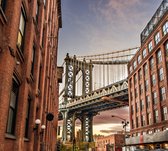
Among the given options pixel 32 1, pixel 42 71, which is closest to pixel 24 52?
pixel 32 1

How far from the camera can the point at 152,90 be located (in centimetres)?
4734

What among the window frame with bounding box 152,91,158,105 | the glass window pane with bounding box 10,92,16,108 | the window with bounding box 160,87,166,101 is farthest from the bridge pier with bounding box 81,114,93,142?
the glass window pane with bounding box 10,92,16,108

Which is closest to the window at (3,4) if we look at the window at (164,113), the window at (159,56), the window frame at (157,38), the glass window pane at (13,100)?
the glass window pane at (13,100)

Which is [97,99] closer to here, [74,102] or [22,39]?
[74,102]

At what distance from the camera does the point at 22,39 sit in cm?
1217

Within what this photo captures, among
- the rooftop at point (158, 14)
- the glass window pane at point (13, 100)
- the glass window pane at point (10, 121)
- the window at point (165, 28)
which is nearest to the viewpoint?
the glass window pane at point (10, 121)

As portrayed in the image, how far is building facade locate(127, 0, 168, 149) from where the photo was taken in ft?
137

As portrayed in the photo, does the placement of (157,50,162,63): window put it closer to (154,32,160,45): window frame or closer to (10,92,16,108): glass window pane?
(154,32,160,45): window frame

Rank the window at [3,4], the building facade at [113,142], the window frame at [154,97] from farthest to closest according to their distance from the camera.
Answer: the building facade at [113,142], the window frame at [154,97], the window at [3,4]

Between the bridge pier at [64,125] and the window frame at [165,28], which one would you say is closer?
the window frame at [165,28]

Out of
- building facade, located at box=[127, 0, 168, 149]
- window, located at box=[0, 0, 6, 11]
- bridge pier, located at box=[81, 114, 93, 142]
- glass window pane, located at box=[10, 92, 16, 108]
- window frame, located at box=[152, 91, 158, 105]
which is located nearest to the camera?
window, located at box=[0, 0, 6, 11]

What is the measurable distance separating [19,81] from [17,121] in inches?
72.7

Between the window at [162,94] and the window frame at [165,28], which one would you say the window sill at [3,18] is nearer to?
the window at [162,94]

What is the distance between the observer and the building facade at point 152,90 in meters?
41.7
